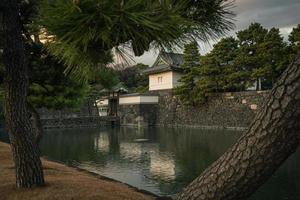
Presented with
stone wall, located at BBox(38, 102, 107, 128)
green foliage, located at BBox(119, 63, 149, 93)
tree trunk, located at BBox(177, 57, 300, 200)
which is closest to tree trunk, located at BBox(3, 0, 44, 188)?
tree trunk, located at BBox(177, 57, 300, 200)

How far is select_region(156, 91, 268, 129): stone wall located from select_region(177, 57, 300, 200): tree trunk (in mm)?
18301

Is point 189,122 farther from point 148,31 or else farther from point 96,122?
point 148,31

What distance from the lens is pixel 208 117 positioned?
23938mm

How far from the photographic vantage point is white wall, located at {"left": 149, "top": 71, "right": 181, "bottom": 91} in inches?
1118

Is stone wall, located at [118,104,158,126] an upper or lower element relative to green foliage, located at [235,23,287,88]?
lower

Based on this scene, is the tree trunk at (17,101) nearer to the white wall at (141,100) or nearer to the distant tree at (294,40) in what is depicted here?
the distant tree at (294,40)

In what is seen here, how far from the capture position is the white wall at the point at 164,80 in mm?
28391

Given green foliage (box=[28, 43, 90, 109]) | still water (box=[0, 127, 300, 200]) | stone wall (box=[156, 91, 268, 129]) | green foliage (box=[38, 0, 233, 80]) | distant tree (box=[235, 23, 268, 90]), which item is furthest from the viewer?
stone wall (box=[156, 91, 268, 129])

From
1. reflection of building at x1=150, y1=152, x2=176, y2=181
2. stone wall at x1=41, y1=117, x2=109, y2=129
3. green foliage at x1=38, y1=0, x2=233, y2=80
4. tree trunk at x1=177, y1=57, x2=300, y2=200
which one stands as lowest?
reflection of building at x1=150, y1=152, x2=176, y2=181

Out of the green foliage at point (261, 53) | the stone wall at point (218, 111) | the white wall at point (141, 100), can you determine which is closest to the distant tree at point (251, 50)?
the green foliage at point (261, 53)

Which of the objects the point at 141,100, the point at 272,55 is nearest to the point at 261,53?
the point at 272,55

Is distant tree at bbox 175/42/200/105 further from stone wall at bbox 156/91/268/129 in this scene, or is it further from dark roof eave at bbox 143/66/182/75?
dark roof eave at bbox 143/66/182/75

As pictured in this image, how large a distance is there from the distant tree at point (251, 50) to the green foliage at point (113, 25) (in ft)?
59.6

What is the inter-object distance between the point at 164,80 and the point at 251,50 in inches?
382
